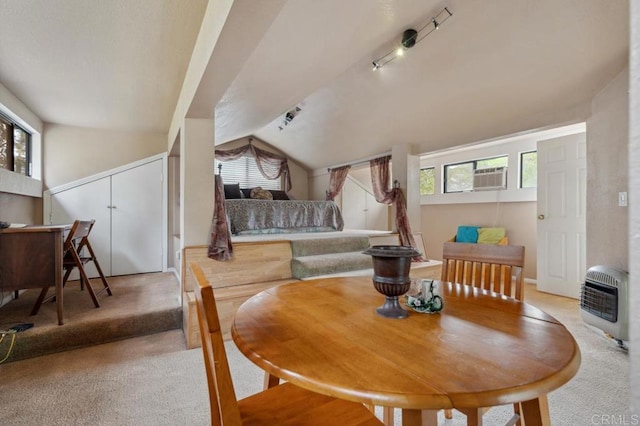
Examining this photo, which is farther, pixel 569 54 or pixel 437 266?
pixel 437 266

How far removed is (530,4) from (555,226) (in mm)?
2818

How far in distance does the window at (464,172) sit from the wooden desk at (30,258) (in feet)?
18.7

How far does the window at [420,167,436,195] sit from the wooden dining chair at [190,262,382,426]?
5.51 metres

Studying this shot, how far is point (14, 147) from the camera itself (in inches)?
126

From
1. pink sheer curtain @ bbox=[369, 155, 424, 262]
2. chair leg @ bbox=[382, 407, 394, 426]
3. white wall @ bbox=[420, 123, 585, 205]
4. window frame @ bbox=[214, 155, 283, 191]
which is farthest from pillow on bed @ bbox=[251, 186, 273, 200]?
chair leg @ bbox=[382, 407, 394, 426]

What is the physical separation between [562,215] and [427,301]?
12.7ft

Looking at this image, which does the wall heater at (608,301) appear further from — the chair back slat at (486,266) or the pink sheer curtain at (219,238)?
the pink sheer curtain at (219,238)

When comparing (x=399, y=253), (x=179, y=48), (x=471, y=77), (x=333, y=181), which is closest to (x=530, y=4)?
(x=471, y=77)

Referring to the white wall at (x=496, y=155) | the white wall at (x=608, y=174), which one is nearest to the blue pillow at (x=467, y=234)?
the white wall at (x=496, y=155)

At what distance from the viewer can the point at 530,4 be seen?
7.43 feet

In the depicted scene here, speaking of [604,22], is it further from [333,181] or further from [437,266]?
[333,181]

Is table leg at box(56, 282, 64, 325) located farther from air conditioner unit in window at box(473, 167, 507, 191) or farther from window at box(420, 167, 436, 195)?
window at box(420, 167, 436, 195)

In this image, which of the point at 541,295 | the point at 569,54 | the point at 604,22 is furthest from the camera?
the point at 541,295

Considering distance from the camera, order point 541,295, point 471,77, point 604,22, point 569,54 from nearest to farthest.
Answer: point 604,22
point 569,54
point 471,77
point 541,295
